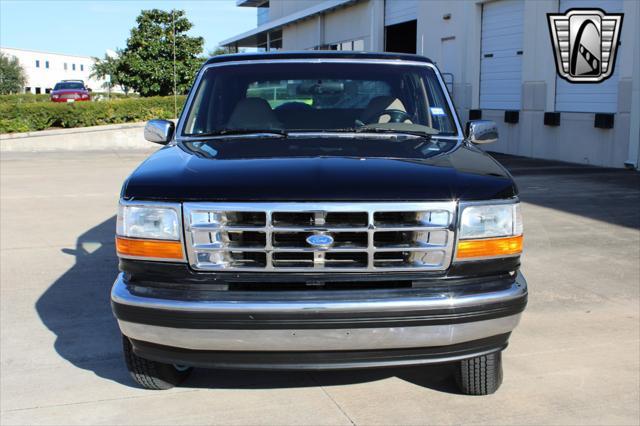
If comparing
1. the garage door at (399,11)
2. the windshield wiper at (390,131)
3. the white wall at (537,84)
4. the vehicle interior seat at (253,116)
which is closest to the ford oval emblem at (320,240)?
the windshield wiper at (390,131)

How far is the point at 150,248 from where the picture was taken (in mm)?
3424

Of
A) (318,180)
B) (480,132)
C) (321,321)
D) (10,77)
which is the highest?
(10,77)

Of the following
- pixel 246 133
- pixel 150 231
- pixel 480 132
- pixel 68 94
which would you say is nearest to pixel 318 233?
pixel 150 231

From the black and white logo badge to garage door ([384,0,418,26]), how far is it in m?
7.96

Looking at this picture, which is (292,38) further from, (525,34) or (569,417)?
(569,417)

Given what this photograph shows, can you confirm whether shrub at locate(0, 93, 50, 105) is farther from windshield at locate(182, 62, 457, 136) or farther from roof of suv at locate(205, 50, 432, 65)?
windshield at locate(182, 62, 457, 136)

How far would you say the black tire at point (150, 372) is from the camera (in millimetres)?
3898

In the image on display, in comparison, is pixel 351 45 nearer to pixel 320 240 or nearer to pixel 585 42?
pixel 585 42

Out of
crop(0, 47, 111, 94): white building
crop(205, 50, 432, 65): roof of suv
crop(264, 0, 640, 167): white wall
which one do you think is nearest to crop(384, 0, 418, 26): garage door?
crop(264, 0, 640, 167): white wall

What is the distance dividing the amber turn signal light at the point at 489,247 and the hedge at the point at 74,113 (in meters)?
19.9

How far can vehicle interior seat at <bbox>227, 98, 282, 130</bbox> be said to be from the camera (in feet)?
15.5

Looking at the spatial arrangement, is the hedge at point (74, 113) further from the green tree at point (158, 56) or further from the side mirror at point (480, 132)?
the side mirror at point (480, 132)

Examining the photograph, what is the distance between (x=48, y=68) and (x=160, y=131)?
385ft

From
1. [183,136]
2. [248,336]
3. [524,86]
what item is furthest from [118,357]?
[524,86]
